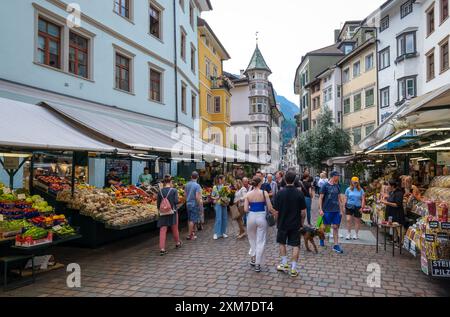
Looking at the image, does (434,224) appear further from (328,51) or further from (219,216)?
(328,51)

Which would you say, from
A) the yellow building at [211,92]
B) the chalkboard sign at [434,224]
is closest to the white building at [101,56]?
the yellow building at [211,92]

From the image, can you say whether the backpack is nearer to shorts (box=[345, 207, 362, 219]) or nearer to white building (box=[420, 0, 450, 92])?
shorts (box=[345, 207, 362, 219])

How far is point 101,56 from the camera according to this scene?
13.8 m

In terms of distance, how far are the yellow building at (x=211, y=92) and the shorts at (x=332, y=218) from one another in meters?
18.9

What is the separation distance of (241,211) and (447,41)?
1782cm

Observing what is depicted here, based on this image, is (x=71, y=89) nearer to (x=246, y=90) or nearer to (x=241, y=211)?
(x=241, y=211)

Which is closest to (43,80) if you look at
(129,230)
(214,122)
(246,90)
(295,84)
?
(129,230)

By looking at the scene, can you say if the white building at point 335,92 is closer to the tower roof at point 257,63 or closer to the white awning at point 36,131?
the tower roof at point 257,63

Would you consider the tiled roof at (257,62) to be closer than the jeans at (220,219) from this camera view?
No

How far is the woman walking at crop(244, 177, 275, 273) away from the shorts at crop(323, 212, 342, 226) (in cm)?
218

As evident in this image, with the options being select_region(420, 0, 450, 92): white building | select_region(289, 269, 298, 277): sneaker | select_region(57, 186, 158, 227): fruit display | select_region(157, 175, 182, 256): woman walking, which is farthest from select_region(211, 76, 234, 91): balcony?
select_region(289, 269, 298, 277): sneaker

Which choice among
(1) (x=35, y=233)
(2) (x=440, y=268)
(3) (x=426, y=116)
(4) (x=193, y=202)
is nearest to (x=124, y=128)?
(4) (x=193, y=202)

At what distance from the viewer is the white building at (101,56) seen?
1023 cm
